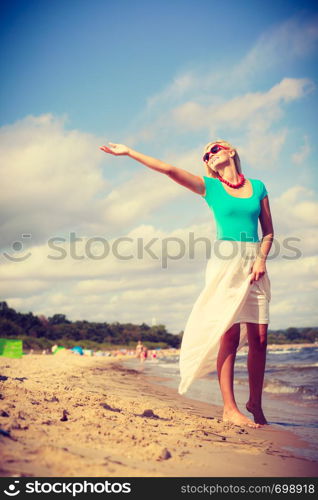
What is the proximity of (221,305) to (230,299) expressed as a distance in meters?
0.09

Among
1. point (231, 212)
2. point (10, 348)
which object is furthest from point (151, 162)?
point (10, 348)

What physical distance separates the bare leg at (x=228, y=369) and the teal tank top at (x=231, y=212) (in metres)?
0.80

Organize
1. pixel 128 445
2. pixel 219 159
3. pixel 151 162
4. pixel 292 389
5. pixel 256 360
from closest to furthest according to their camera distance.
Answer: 1. pixel 128 445
2. pixel 151 162
3. pixel 256 360
4. pixel 219 159
5. pixel 292 389

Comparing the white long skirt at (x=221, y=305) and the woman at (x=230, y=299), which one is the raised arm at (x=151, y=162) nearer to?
the woman at (x=230, y=299)

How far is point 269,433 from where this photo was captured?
355 centimetres

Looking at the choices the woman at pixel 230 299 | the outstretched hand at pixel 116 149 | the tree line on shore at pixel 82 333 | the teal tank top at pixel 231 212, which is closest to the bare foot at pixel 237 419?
the woman at pixel 230 299

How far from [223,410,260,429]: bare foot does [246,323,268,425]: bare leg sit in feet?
0.50

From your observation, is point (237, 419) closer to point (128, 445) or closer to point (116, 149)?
point (128, 445)

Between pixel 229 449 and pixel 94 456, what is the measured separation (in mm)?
992

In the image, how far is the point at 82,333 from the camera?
7119 centimetres
